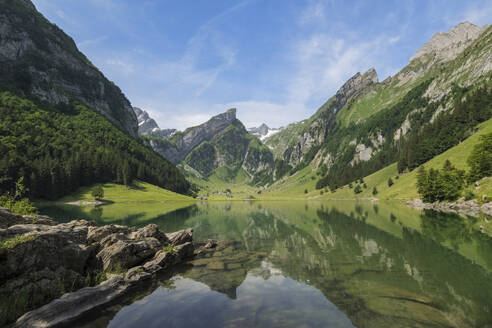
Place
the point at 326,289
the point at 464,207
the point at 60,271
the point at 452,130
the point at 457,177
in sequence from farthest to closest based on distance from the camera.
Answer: the point at 452,130 → the point at 457,177 → the point at 464,207 → the point at 326,289 → the point at 60,271

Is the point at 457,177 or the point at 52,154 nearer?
the point at 457,177

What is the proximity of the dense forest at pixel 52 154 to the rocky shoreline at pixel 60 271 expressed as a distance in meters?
94.1

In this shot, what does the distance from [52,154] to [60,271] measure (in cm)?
15589

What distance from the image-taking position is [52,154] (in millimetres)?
137000

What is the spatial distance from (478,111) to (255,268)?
186 m

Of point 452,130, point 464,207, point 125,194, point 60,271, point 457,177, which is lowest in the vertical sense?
point 60,271

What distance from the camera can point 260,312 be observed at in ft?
52.4

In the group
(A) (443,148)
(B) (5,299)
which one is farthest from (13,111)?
(A) (443,148)

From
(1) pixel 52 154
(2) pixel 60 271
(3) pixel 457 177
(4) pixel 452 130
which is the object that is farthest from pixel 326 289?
(4) pixel 452 130

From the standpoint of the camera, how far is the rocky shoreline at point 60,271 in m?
14.3

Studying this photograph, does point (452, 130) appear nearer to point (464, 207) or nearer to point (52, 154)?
point (464, 207)

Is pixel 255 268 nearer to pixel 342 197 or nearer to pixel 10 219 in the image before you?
pixel 10 219

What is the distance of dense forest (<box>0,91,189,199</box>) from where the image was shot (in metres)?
111

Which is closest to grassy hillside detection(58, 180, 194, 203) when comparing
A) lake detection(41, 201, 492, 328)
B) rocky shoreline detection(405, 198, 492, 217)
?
lake detection(41, 201, 492, 328)
